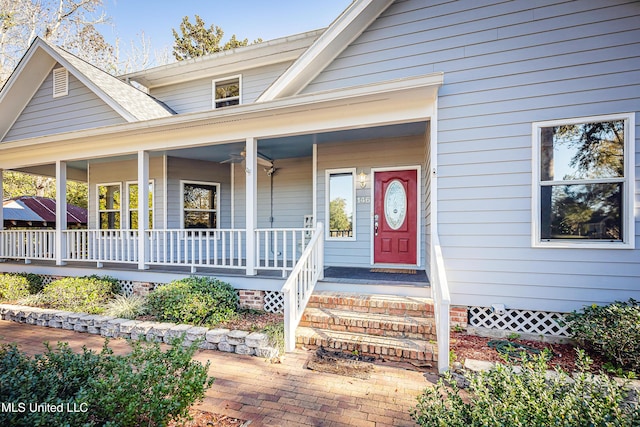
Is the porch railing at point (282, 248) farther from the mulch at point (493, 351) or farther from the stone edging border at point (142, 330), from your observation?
the mulch at point (493, 351)

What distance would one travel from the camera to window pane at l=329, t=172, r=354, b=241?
7.14m

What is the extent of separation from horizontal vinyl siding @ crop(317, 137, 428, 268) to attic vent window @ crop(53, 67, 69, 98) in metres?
7.30

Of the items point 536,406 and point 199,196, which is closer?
point 536,406

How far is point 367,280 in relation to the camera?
209 inches

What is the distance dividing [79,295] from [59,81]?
20.9ft

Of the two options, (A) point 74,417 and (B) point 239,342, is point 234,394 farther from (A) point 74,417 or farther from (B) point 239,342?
(A) point 74,417

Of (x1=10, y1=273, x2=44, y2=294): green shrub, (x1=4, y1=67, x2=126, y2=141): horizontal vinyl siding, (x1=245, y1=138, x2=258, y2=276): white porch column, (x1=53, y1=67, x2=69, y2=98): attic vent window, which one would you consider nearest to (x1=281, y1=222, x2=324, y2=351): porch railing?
(x1=245, y1=138, x2=258, y2=276): white porch column

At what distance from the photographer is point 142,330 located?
4684 mm

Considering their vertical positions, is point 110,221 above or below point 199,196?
below

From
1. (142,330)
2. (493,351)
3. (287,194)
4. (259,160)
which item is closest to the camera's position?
(493,351)

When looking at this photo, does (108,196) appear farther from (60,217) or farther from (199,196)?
(199,196)

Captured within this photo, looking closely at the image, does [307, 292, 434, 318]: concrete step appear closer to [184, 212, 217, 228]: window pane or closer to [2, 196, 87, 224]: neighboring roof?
[184, 212, 217, 228]: window pane

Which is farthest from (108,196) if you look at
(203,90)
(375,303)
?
(375,303)

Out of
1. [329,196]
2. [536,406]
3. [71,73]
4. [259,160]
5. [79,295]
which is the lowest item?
[79,295]
